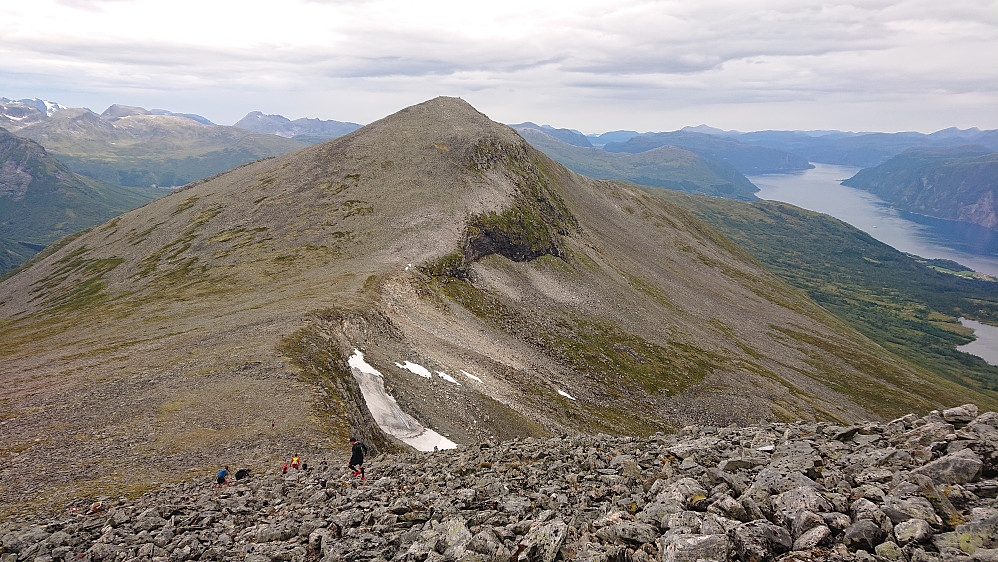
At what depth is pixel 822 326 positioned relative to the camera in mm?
190500

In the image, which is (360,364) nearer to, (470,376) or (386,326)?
(386,326)

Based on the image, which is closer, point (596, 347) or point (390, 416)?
point (390, 416)

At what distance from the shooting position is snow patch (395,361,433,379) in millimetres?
54531

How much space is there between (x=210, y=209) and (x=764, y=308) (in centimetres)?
18958

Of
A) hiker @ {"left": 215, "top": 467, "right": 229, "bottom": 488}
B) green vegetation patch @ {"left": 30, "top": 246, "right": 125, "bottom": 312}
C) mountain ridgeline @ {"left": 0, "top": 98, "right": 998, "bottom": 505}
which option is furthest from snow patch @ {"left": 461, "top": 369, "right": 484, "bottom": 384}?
green vegetation patch @ {"left": 30, "top": 246, "right": 125, "bottom": 312}

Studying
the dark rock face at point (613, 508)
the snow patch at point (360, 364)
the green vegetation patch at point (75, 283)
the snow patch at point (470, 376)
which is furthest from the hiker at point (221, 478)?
the green vegetation patch at point (75, 283)

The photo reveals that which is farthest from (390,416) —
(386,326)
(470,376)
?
(386,326)

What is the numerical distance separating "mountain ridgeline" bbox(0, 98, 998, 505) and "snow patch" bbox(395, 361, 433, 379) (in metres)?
0.71

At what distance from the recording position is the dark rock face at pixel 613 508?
1391 centimetres

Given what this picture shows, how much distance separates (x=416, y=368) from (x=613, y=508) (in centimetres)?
3958

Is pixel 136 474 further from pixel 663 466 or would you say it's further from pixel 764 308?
pixel 764 308

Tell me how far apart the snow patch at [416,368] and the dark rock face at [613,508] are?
1011 inches

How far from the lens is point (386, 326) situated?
201 ft

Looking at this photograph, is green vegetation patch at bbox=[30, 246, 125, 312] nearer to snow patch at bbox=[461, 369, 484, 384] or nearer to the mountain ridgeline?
the mountain ridgeline
